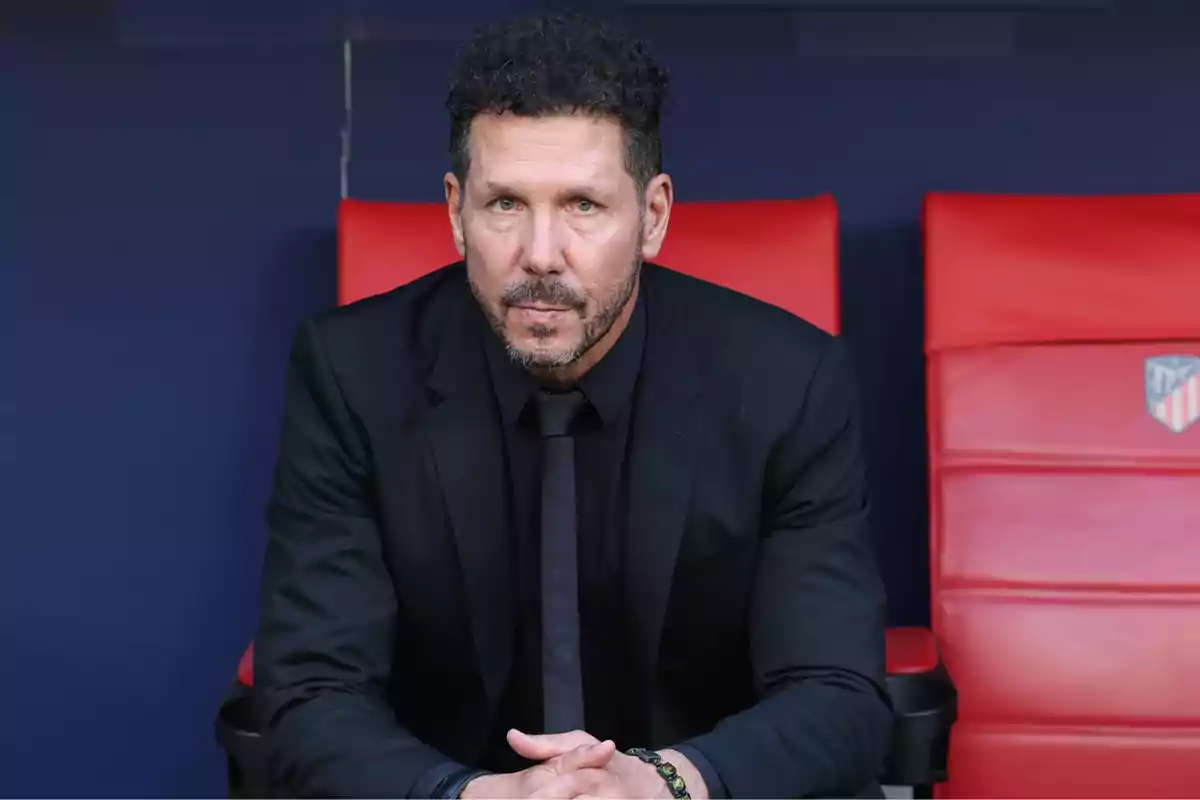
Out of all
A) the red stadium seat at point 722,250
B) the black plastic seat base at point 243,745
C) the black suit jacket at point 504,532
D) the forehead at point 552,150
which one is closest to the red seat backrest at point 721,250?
the red stadium seat at point 722,250

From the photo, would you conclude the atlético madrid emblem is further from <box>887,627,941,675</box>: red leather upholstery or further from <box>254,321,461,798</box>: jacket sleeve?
<box>254,321,461,798</box>: jacket sleeve

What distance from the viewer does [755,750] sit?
1.26m

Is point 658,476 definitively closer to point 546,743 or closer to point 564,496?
point 564,496

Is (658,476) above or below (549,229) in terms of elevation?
below

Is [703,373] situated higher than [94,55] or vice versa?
A: [94,55]

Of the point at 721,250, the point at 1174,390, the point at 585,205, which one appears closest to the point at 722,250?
the point at 721,250

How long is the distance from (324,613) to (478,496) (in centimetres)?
19

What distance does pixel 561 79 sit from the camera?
4.16ft

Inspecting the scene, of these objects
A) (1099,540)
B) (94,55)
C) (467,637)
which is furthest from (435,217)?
(1099,540)

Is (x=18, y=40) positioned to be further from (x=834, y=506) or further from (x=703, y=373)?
(x=834, y=506)

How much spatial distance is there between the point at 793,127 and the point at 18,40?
3.49ft

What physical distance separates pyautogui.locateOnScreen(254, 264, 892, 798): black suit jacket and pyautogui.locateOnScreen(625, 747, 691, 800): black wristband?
11cm

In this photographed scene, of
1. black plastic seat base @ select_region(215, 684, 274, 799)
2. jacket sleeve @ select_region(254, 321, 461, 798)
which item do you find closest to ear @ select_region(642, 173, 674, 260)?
jacket sleeve @ select_region(254, 321, 461, 798)

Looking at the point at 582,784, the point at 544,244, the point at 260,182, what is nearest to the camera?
the point at 582,784
